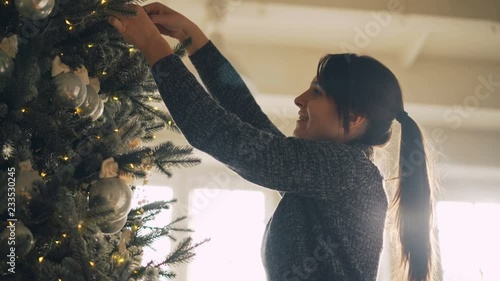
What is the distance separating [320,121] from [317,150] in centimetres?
14

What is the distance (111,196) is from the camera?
0.87 meters

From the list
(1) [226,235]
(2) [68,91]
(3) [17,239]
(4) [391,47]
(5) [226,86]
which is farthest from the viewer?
(1) [226,235]

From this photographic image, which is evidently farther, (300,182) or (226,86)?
(226,86)

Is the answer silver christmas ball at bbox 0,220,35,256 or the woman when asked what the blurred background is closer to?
the woman

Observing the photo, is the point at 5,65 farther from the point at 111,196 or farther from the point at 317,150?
the point at 317,150

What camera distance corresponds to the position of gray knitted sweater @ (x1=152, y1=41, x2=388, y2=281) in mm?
929

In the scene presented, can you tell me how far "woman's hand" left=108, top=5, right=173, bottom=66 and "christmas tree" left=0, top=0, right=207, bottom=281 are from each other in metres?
0.02

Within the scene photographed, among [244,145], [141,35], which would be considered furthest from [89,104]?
[244,145]

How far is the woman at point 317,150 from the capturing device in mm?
938

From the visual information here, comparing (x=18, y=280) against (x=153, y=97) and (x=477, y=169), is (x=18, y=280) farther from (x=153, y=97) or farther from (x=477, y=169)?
(x=477, y=169)

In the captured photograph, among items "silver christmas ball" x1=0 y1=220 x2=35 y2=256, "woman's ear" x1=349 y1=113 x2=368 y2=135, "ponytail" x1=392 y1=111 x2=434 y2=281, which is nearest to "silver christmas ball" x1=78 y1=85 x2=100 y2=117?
"silver christmas ball" x1=0 y1=220 x2=35 y2=256

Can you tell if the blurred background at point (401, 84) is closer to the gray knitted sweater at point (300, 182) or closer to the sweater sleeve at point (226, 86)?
the sweater sleeve at point (226, 86)

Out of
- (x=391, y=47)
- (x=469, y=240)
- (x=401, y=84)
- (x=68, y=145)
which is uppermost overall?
(x=391, y=47)

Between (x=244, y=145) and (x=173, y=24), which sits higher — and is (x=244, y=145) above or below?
below
